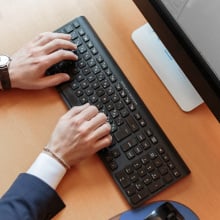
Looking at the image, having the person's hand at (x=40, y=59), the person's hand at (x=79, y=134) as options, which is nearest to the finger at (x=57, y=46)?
the person's hand at (x=40, y=59)

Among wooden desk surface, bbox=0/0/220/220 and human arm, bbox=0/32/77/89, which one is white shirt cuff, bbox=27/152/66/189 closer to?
wooden desk surface, bbox=0/0/220/220

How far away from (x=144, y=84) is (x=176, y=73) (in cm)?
7

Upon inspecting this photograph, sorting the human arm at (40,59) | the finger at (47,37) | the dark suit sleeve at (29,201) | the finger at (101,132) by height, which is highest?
the finger at (47,37)

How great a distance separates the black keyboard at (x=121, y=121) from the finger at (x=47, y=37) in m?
0.02

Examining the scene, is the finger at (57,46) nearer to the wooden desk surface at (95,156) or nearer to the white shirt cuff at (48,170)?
the wooden desk surface at (95,156)

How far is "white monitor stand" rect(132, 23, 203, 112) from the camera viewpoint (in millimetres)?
852

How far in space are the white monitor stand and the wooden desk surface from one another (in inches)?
0.6

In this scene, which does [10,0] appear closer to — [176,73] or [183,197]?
[176,73]

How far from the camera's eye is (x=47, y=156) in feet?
2.60

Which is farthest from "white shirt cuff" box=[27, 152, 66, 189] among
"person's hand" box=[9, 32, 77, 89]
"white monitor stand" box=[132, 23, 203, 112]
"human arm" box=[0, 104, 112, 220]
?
"white monitor stand" box=[132, 23, 203, 112]

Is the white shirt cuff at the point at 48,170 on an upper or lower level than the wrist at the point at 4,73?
lower

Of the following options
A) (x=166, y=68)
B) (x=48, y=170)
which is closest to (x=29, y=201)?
(x=48, y=170)

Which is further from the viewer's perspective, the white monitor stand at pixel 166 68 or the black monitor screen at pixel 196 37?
the white monitor stand at pixel 166 68

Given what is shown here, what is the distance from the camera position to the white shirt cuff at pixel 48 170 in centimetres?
78
